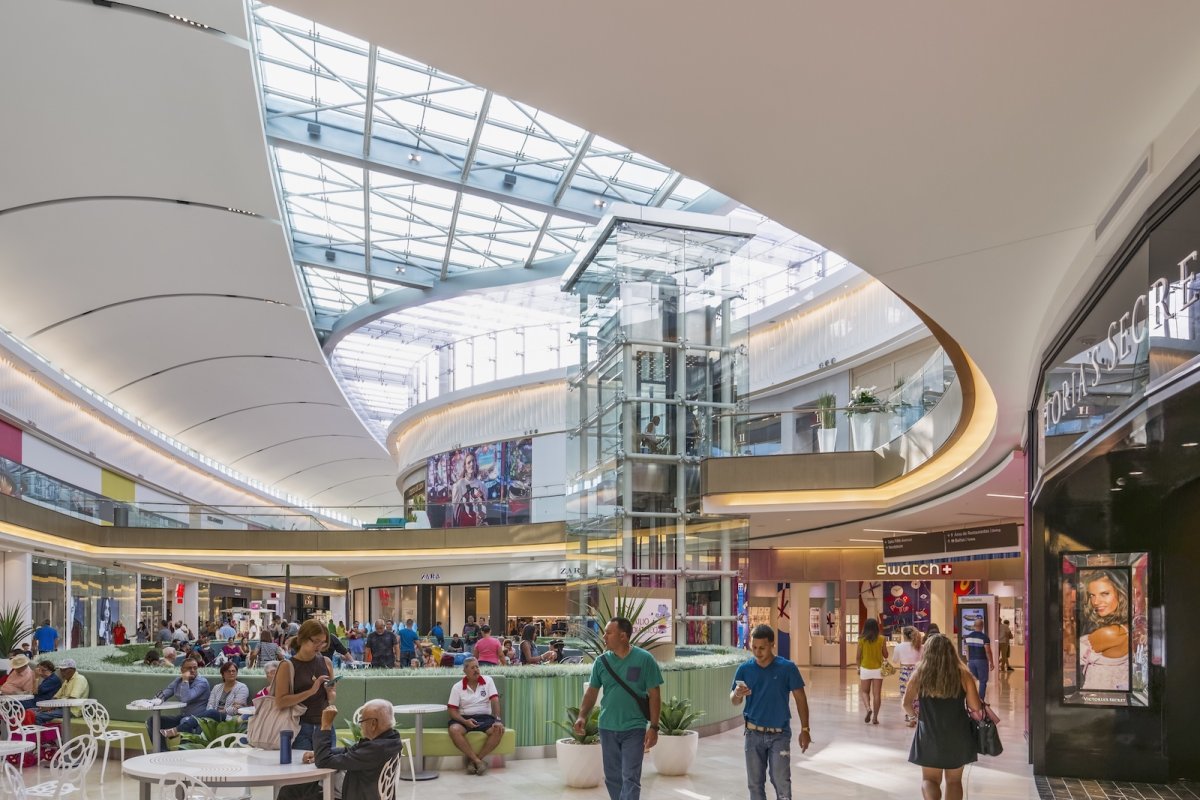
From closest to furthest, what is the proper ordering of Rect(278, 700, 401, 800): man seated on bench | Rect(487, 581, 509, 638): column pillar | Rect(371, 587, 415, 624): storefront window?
Rect(278, 700, 401, 800): man seated on bench, Rect(487, 581, 509, 638): column pillar, Rect(371, 587, 415, 624): storefront window

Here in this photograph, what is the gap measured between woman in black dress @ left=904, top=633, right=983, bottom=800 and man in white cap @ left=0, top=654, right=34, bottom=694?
9519mm

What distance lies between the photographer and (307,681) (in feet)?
24.8

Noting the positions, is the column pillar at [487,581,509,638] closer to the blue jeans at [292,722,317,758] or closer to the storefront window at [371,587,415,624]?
the storefront window at [371,587,415,624]

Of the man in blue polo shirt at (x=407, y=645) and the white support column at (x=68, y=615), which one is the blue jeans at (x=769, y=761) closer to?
the man in blue polo shirt at (x=407, y=645)

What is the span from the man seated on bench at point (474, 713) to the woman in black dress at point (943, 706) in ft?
15.2

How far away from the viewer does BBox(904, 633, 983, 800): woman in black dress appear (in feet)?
22.9

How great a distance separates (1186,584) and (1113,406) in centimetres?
460

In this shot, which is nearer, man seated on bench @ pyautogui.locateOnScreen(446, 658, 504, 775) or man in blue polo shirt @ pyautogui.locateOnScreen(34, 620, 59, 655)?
man seated on bench @ pyautogui.locateOnScreen(446, 658, 504, 775)

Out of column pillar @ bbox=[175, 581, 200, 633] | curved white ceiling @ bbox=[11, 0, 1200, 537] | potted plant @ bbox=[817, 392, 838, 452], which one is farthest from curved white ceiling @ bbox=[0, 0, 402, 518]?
curved white ceiling @ bbox=[11, 0, 1200, 537]

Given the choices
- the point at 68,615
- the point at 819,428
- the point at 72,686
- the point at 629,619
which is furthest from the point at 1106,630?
the point at 68,615

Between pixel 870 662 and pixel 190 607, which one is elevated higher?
pixel 870 662

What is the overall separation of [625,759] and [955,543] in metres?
13.0

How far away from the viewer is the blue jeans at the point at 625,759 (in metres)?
7.12

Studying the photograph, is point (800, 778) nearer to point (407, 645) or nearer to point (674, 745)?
point (674, 745)
